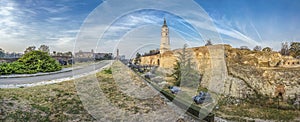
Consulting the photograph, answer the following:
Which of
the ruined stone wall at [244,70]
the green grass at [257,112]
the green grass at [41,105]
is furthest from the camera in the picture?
the ruined stone wall at [244,70]

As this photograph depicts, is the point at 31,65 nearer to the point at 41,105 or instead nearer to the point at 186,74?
the point at 41,105

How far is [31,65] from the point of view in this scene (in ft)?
42.8

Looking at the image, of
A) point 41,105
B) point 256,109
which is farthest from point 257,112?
point 41,105

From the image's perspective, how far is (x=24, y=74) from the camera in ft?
39.9

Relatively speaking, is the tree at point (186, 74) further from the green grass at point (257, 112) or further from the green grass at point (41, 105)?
the green grass at point (41, 105)

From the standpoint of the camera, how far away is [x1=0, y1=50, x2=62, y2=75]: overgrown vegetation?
485 inches

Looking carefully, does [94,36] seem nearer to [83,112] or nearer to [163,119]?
[83,112]

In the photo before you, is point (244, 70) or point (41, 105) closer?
point (41, 105)

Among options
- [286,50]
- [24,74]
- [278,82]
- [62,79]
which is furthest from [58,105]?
[286,50]

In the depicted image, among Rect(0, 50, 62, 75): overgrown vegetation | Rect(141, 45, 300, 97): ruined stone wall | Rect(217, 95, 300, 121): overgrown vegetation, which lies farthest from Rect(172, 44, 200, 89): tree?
Rect(0, 50, 62, 75): overgrown vegetation

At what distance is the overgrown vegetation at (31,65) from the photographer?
12.3 meters

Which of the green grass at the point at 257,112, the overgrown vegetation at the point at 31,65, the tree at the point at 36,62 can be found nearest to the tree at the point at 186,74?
the green grass at the point at 257,112

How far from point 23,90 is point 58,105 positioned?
2.03 metres

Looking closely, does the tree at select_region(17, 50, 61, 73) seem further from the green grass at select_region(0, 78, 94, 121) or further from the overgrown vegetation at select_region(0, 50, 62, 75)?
the green grass at select_region(0, 78, 94, 121)
